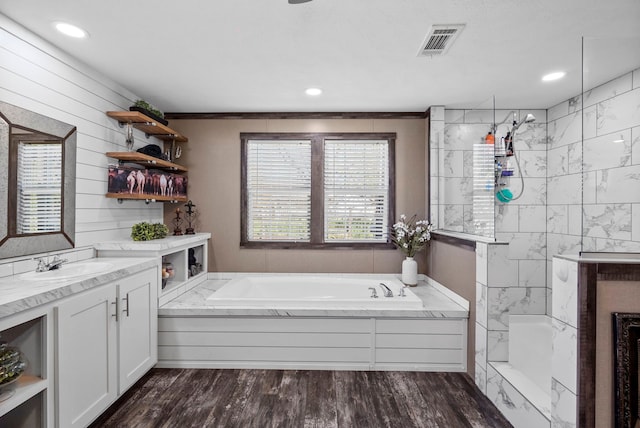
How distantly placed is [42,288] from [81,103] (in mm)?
1601

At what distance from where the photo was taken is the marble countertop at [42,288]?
1.52m

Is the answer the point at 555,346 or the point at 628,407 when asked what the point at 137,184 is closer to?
the point at 555,346

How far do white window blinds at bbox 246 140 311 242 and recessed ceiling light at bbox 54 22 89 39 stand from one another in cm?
191

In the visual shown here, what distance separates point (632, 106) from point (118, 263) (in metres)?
3.42

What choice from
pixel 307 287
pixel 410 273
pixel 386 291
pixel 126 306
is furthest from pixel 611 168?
pixel 126 306

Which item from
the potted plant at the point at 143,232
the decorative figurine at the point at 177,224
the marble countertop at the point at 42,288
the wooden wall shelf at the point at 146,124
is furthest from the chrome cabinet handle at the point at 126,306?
the wooden wall shelf at the point at 146,124

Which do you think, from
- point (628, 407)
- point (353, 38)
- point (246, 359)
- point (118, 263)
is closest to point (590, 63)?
point (353, 38)

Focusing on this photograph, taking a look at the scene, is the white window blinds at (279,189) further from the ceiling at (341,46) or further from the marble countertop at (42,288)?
the marble countertop at (42,288)

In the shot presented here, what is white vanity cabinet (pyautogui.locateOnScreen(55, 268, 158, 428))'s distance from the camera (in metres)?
1.80

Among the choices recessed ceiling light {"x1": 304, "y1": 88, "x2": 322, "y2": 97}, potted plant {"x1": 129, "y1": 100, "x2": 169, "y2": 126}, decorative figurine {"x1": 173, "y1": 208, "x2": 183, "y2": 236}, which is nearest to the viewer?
potted plant {"x1": 129, "y1": 100, "x2": 169, "y2": 126}

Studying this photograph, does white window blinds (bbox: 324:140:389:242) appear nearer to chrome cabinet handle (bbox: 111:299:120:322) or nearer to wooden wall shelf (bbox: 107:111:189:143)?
wooden wall shelf (bbox: 107:111:189:143)

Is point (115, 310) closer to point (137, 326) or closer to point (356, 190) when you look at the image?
point (137, 326)

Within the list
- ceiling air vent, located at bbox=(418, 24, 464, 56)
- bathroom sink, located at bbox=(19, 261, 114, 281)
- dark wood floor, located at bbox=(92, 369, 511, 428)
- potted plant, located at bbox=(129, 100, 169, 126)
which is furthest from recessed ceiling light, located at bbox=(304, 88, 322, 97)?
dark wood floor, located at bbox=(92, 369, 511, 428)

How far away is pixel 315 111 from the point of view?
383 cm
